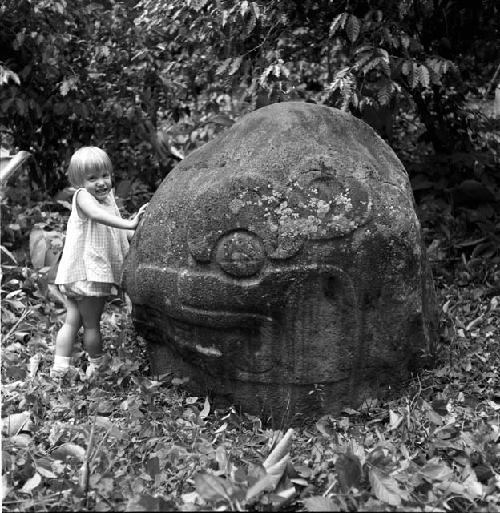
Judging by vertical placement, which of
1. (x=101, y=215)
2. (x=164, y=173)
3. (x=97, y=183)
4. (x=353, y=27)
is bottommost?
(x=164, y=173)

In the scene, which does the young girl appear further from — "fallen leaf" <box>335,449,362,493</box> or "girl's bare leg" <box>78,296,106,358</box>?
"fallen leaf" <box>335,449,362,493</box>

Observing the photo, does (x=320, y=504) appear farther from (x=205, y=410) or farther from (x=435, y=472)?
(x=205, y=410)

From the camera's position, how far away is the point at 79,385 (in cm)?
337

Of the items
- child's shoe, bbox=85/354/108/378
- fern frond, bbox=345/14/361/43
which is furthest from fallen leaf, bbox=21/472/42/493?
fern frond, bbox=345/14/361/43

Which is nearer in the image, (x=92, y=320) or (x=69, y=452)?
(x=69, y=452)

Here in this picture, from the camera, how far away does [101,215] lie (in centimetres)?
327

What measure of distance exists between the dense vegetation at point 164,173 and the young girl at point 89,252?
22 cm

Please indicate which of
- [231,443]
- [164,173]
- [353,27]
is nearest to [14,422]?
[231,443]

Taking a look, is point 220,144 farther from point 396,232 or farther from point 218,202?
point 396,232

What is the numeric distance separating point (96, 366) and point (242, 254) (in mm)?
1182

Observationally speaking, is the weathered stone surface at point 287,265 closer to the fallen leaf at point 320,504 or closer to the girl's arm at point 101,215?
the girl's arm at point 101,215

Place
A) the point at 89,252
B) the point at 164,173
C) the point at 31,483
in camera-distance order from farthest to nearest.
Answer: the point at 164,173 < the point at 89,252 < the point at 31,483

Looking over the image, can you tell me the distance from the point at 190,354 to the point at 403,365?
95cm

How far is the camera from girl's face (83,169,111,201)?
337cm
